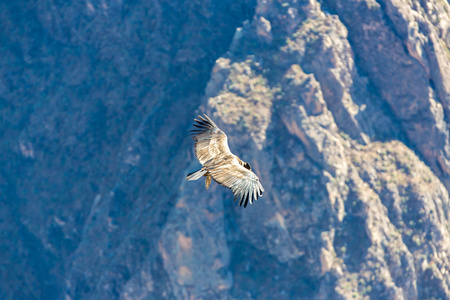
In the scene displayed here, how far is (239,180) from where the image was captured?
72.9 feet

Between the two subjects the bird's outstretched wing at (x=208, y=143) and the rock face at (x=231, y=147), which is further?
the rock face at (x=231, y=147)

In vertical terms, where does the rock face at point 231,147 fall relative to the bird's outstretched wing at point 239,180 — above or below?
below

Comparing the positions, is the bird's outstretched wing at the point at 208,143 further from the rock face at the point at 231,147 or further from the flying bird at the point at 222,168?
the rock face at the point at 231,147

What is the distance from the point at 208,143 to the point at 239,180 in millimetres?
5104

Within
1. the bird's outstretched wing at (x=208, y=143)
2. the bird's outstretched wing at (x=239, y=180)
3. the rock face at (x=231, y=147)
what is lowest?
the rock face at (x=231, y=147)

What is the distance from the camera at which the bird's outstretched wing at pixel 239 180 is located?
2144 cm

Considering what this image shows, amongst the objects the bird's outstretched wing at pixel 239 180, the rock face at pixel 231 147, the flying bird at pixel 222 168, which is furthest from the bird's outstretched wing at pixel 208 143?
the rock face at pixel 231 147

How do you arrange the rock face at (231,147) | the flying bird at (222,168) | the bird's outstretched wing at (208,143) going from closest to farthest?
the flying bird at (222,168) → the bird's outstretched wing at (208,143) → the rock face at (231,147)

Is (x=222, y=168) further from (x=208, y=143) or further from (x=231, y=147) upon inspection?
(x=231, y=147)

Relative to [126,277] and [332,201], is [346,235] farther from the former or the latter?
[126,277]

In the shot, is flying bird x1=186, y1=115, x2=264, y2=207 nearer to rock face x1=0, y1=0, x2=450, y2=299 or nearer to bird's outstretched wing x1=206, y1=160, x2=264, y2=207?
bird's outstretched wing x1=206, y1=160, x2=264, y2=207

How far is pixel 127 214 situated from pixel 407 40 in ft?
163

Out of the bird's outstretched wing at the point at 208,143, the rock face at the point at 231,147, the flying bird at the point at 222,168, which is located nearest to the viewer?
the flying bird at the point at 222,168

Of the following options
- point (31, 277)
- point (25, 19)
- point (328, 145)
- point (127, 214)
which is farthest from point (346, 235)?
point (25, 19)
